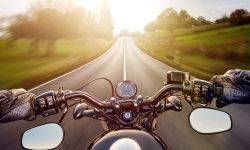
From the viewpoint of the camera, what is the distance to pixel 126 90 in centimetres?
255

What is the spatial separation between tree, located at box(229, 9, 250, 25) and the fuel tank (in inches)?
606

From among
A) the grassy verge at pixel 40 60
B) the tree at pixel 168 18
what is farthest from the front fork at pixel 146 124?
the grassy verge at pixel 40 60

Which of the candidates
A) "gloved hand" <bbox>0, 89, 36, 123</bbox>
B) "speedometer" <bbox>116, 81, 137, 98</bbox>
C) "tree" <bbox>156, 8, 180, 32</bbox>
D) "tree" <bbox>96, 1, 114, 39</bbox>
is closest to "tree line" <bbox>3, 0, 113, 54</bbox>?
"tree" <bbox>96, 1, 114, 39</bbox>

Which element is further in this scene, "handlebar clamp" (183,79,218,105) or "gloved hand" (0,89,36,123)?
"handlebar clamp" (183,79,218,105)

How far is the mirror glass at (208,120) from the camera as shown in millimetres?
2346

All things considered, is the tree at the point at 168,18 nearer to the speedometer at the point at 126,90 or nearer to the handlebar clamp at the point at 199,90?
the speedometer at the point at 126,90

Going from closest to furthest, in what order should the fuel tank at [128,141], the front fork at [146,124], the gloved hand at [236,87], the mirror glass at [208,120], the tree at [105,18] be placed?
the fuel tank at [128,141] → the gloved hand at [236,87] → the mirror glass at [208,120] → the front fork at [146,124] → the tree at [105,18]

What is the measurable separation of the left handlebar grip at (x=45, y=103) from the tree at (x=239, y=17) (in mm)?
15147

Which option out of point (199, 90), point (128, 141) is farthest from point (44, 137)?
point (199, 90)

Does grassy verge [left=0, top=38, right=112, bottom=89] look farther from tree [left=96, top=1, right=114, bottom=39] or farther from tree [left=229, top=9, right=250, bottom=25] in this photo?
tree [left=96, top=1, right=114, bottom=39]

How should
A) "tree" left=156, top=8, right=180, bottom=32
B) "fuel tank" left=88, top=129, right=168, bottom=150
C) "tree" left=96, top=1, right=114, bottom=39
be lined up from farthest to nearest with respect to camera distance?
1. "tree" left=96, top=1, right=114, bottom=39
2. "tree" left=156, top=8, right=180, bottom=32
3. "fuel tank" left=88, top=129, right=168, bottom=150

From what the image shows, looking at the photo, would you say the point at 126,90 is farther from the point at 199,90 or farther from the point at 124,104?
the point at 199,90

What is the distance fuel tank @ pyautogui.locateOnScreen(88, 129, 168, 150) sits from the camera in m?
1.87

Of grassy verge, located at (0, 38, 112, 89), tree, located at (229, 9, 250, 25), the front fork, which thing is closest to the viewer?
the front fork
